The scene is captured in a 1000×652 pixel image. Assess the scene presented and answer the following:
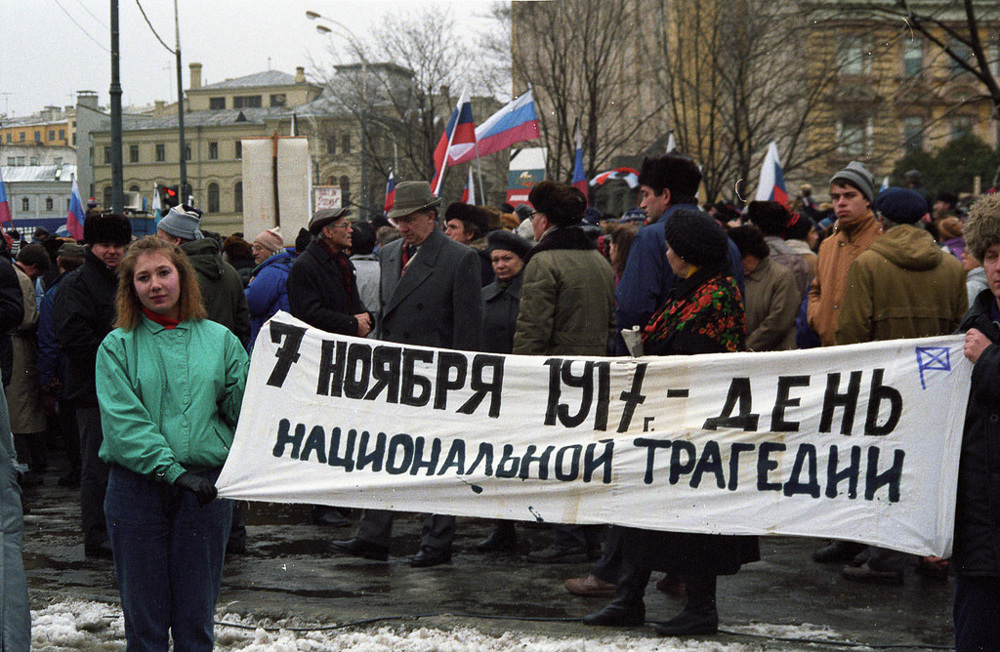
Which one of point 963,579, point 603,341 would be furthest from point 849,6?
point 963,579

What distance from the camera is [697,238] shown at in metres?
5.84

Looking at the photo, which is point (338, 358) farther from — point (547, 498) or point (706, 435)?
point (706, 435)

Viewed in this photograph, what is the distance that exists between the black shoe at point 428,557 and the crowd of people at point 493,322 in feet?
0.05

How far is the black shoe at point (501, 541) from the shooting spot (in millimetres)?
8086

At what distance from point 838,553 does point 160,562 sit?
4.60m

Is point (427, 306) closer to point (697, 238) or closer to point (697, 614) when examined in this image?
point (697, 238)

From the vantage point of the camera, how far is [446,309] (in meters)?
7.71

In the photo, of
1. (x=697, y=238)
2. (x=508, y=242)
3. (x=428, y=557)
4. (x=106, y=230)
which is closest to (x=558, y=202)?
(x=508, y=242)

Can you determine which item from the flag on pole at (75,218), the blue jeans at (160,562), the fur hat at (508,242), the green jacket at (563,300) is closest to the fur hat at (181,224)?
the fur hat at (508,242)

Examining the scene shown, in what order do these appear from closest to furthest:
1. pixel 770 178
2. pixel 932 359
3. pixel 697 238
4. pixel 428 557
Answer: pixel 932 359
pixel 697 238
pixel 428 557
pixel 770 178

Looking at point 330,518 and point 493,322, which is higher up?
point 493,322

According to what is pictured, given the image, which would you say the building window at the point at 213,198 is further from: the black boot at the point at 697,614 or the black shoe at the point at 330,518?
the black boot at the point at 697,614

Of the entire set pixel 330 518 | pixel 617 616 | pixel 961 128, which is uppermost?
pixel 961 128

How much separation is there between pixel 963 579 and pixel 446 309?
13.5ft
